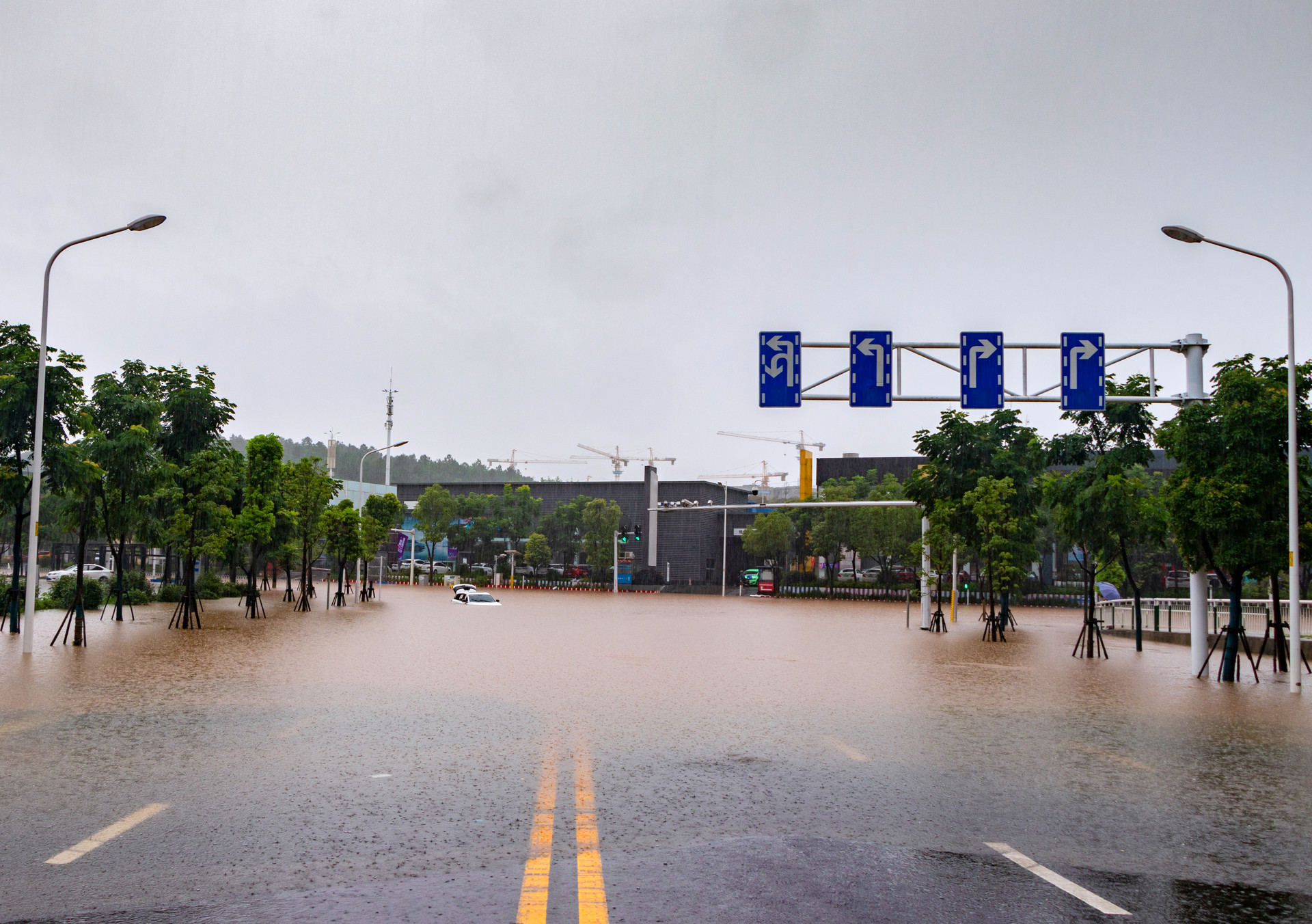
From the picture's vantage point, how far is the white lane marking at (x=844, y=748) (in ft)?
35.1

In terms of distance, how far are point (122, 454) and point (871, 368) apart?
62.5 ft

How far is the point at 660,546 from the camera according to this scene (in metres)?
99.1

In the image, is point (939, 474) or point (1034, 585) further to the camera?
point (1034, 585)

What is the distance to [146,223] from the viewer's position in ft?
65.8

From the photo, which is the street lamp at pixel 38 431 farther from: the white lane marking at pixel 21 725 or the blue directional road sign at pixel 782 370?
the blue directional road sign at pixel 782 370

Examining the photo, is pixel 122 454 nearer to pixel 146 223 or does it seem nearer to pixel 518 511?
pixel 146 223

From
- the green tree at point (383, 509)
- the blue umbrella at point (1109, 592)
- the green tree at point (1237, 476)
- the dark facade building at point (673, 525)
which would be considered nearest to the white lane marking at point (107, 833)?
the green tree at point (1237, 476)

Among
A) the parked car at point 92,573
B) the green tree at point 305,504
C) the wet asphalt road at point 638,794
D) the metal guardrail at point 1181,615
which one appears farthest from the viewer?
the parked car at point 92,573

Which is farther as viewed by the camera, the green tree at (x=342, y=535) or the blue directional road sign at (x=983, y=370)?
the green tree at (x=342, y=535)

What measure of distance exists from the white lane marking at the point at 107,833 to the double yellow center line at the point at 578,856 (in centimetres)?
293

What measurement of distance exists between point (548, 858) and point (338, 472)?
178 metres

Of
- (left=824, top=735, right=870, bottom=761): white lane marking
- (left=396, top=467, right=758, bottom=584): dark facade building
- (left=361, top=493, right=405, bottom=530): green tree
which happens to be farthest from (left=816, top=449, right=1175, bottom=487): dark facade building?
(left=824, top=735, right=870, bottom=761): white lane marking

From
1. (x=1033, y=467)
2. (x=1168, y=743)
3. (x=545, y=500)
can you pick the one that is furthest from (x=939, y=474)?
(x=545, y=500)

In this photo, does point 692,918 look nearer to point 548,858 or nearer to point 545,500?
point 548,858
